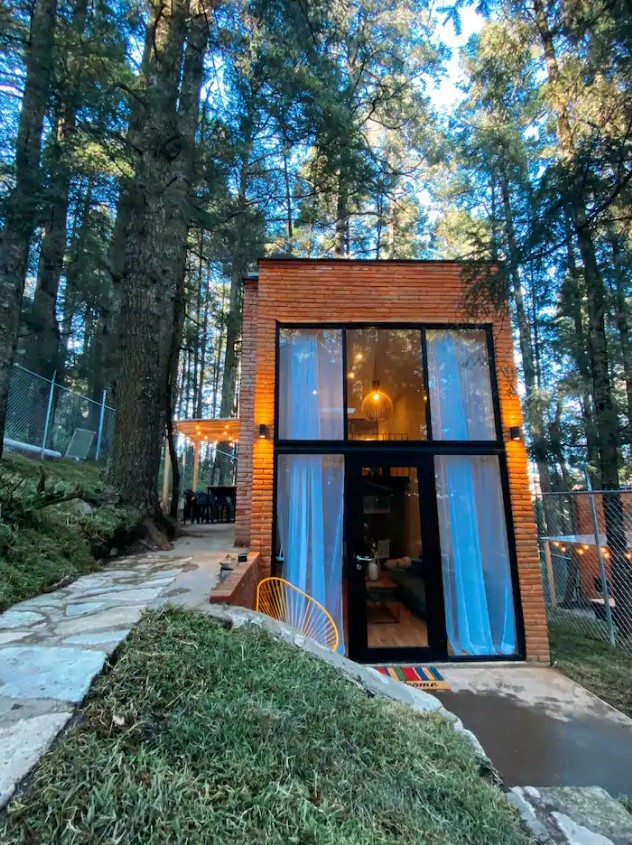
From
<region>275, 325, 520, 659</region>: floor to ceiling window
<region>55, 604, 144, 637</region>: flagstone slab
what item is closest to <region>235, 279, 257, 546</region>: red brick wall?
<region>275, 325, 520, 659</region>: floor to ceiling window

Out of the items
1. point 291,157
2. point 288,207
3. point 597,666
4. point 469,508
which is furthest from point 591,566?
point 288,207

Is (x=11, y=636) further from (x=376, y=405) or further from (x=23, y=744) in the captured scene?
(x=376, y=405)

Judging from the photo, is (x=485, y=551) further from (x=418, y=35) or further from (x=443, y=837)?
(x=418, y=35)

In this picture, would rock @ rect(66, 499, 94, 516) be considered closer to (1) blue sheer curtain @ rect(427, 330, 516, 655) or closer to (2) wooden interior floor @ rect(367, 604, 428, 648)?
(2) wooden interior floor @ rect(367, 604, 428, 648)

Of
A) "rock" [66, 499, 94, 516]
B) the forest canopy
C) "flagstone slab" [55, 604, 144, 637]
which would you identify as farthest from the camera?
"rock" [66, 499, 94, 516]

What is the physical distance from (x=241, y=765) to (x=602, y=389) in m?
6.78

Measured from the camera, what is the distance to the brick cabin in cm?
487

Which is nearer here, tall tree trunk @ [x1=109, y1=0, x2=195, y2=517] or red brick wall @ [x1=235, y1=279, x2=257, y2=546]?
red brick wall @ [x1=235, y1=279, x2=257, y2=546]

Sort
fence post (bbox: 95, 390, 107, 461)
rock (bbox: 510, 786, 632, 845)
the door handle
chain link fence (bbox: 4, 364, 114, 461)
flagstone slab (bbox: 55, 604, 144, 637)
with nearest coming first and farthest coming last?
rock (bbox: 510, 786, 632, 845)
flagstone slab (bbox: 55, 604, 144, 637)
the door handle
chain link fence (bbox: 4, 364, 114, 461)
fence post (bbox: 95, 390, 107, 461)

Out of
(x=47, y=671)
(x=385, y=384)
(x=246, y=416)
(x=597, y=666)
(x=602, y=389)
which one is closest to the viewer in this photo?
(x=47, y=671)

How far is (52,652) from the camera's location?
1.88 metres

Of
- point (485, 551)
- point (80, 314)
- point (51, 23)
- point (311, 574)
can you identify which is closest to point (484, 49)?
point (51, 23)

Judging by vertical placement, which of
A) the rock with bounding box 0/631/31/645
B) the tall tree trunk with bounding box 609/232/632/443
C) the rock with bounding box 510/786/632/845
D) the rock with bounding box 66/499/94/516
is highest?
the tall tree trunk with bounding box 609/232/632/443

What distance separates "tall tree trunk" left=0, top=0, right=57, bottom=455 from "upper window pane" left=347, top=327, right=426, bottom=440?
4311mm
